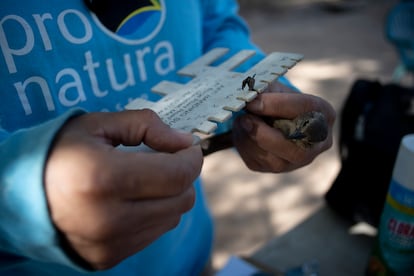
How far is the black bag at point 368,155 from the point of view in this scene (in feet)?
2.74

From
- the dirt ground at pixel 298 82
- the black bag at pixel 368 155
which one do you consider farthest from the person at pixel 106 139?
the dirt ground at pixel 298 82

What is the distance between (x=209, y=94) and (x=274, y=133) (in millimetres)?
106

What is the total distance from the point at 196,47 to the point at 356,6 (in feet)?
16.8

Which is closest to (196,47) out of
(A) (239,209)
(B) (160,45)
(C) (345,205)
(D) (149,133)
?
(B) (160,45)

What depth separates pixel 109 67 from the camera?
22.4 inches

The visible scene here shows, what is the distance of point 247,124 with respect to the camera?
523 millimetres

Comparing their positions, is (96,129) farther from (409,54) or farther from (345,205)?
(409,54)

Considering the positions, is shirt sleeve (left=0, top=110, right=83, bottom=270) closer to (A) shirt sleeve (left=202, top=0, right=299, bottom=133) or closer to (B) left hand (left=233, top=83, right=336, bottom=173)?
(B) left hand (left=233, top=83, right=336, bottom=173)

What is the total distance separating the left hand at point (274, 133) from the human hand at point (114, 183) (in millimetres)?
166

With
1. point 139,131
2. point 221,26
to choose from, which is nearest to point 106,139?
point 139,131

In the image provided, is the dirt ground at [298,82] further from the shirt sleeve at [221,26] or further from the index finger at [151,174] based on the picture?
the index finger at [151,174]

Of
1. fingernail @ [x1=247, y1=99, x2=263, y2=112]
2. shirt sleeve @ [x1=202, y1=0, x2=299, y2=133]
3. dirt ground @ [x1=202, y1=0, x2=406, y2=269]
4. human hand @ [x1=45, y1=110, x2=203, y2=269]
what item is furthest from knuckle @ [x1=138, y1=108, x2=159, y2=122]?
dirt ground @ [x1=202, y1=0, x2=406, y2=269]

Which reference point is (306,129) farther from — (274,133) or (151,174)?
(151,174)

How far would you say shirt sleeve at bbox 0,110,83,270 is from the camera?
12.1 inches
